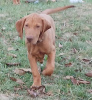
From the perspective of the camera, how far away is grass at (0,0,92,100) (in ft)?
12.5

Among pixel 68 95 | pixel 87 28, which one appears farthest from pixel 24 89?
pixel 87 28

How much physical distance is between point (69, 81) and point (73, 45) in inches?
69.9

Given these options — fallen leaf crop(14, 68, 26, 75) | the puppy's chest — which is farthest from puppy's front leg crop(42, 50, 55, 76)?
fallen leaf crop(14, 68, 26, 75)

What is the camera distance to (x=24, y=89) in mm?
3889

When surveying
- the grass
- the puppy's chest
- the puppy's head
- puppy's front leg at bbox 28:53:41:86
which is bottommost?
the grass

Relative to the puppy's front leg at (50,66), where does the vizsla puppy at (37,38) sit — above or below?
above

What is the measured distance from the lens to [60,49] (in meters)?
5.65

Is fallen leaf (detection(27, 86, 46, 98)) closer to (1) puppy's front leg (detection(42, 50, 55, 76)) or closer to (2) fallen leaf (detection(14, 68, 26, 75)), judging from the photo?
(1) puppy's front leg (detection(42, 50, 55, 76))

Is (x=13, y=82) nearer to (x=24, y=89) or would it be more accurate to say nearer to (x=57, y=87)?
(x=24, y=89)

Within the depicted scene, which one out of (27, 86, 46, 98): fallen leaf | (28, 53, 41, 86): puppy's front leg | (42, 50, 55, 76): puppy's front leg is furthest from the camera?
(42, 50, 55, 76): puppy's front leg

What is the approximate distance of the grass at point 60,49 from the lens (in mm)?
3819

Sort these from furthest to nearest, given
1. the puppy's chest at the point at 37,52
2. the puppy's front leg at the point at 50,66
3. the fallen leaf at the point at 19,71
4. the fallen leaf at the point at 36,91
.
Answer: the fallen leaf at the point at 19,71, the puppy's front leg at the point at 50,66, the puppy's chest at the point at 37,52, the fallen leaf at the point at 36,91

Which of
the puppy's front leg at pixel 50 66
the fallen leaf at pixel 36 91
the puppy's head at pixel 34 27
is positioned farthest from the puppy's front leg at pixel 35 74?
the puppy's head at pixel 34 27

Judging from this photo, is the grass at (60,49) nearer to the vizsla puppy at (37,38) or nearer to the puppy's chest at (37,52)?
the vizsla puppy at (37,38)
